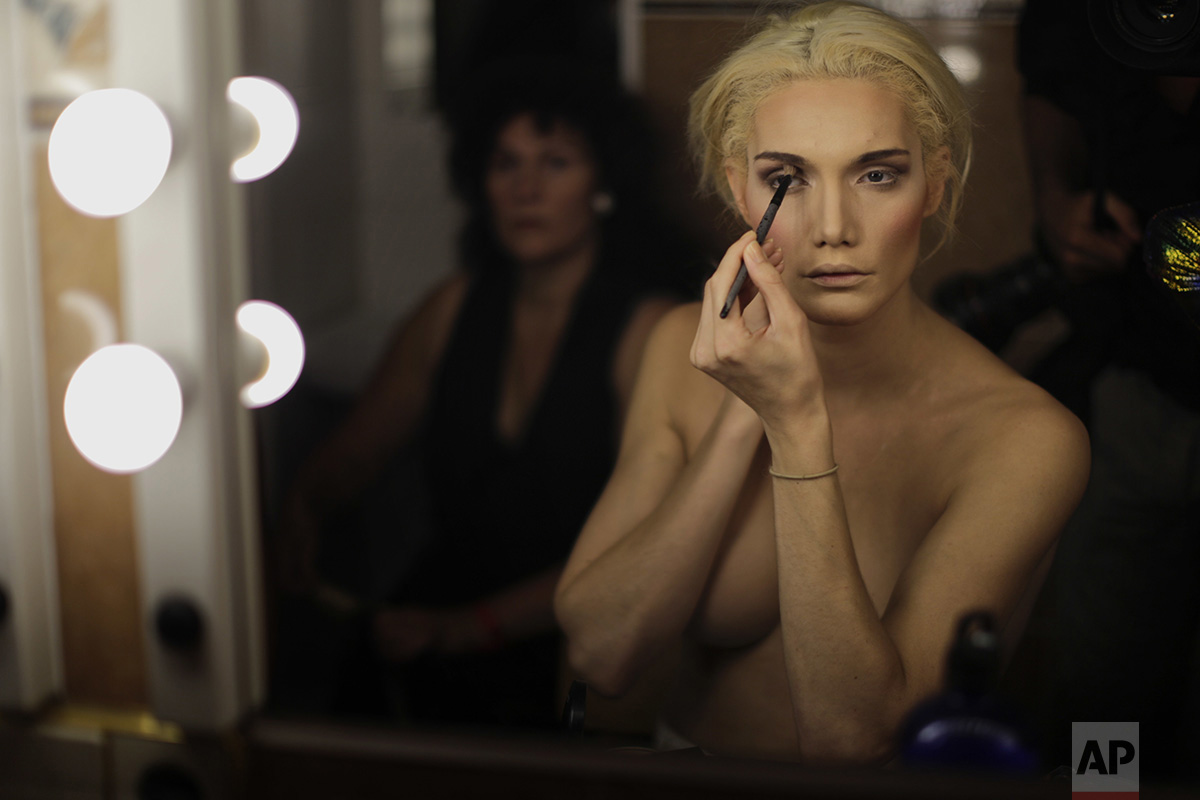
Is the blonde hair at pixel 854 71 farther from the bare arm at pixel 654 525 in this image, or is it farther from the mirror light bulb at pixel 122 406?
the mirror light bulb at pixel 122 406

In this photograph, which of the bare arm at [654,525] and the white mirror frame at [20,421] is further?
the white mirror frame at [20,421]

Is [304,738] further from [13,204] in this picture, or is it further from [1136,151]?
[1136,151]

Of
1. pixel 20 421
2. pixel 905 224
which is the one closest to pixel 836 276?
pixel 905 224

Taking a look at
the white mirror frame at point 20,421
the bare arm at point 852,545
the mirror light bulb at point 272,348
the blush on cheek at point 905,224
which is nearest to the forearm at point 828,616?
the bare arm at point 852,545

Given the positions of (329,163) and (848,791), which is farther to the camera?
(329,163)

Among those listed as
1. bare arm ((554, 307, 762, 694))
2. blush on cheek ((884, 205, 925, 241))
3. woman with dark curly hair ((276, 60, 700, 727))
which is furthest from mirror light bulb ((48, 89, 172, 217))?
blush on cheek ((884, 205, 925, 241))

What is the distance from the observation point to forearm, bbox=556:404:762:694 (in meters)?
0.54

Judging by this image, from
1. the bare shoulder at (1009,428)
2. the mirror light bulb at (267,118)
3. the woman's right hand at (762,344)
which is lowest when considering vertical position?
the bare shoulder at (1009,428)

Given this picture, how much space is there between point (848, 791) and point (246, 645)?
443 millimetres

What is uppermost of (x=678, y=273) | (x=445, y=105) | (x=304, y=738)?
(x=445, y=105)

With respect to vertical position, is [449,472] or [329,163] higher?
[329,163]

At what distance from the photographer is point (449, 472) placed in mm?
621

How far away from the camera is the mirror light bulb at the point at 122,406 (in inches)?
23.3

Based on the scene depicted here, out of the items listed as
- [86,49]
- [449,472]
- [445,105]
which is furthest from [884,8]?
[86,49]
